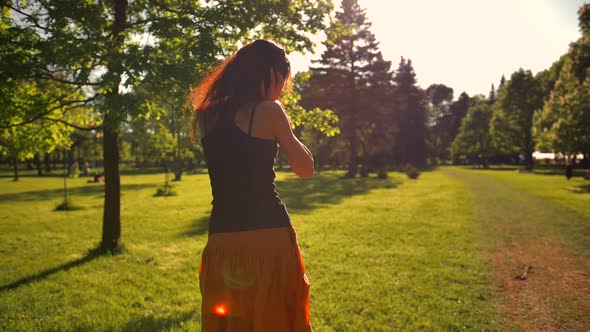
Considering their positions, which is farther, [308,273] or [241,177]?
[308,273]

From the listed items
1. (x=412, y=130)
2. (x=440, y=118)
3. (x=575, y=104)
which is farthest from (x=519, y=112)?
(x=440, y=118)

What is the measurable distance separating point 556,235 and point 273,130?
10.7 meters

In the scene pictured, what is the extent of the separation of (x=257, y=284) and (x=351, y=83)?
1489 inches

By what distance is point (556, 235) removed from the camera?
31.5 ft

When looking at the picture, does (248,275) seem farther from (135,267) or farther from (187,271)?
(135,267)

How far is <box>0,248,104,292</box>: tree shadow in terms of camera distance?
20.6ft

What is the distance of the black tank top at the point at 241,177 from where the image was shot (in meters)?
1.94

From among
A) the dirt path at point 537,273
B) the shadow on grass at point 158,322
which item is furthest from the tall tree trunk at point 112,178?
the dirt path at point 537,273

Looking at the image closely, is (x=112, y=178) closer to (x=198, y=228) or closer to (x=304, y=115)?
(x=198, y=228)

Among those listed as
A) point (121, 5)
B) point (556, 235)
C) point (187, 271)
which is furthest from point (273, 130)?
point (556, 235)

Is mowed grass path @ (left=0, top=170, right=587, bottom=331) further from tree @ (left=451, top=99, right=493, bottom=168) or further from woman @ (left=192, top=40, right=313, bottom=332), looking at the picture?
tree @ (left=451, top=99, right=493, bottom=168)

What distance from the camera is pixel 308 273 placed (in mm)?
6781

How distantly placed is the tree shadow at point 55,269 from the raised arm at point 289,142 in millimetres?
6675

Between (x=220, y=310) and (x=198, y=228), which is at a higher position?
(x=220, y=310)
